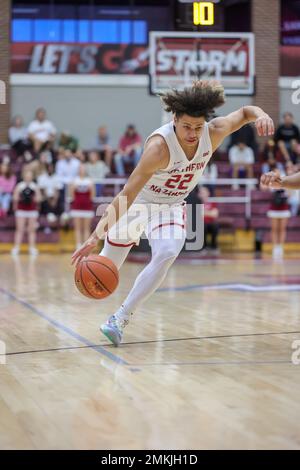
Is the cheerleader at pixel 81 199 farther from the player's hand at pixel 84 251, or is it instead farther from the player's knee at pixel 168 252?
the player's hand at pixel 84 251

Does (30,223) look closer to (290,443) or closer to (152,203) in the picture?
(152,203)

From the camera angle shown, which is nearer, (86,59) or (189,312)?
(189,312)

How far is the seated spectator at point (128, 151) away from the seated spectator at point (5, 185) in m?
2.63

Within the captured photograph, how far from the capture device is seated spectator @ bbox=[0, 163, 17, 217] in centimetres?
1795

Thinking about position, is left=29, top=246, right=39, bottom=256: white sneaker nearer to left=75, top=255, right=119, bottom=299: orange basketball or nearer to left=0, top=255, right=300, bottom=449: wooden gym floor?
left=0, top=255, right=300, bottom=449: wooden gym floor

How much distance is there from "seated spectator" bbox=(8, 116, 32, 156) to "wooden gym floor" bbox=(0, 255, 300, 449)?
9755 millimetres

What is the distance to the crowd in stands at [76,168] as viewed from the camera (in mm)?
17516

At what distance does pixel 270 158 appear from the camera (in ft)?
62.9

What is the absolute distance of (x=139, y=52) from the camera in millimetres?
23094

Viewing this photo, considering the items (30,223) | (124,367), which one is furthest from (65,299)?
(30,223)

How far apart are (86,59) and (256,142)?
17.1 ft

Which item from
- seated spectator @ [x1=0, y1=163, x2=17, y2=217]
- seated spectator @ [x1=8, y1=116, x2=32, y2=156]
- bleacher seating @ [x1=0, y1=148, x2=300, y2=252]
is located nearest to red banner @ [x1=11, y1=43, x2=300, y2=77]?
seated spectator @ [x1=8, y1=116, x2=32, y2=156]

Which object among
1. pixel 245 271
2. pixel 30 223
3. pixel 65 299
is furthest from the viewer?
pixel 30 223

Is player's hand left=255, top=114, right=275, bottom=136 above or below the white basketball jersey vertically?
above
